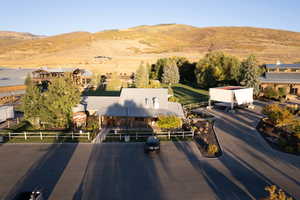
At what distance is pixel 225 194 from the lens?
11.7 m

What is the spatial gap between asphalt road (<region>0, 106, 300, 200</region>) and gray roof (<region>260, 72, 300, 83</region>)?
87.3ft

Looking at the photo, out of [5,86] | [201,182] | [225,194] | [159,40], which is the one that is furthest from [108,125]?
[159,40]

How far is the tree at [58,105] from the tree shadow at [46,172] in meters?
5.14

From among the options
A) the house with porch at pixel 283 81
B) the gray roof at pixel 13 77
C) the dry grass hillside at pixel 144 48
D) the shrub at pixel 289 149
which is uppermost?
the dry grass hillside at pixel 144 48

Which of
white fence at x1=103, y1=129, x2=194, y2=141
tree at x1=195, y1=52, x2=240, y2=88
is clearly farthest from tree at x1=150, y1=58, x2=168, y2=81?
white fence at x1=103, y1=129, x2=194, y2=141

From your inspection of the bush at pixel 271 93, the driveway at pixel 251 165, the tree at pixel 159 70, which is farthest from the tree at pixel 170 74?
the driveway at pixel 251 165

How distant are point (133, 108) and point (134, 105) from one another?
1.83ft

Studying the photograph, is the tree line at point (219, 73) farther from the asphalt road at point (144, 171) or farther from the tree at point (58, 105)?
the asphalt road at point (144, 171)

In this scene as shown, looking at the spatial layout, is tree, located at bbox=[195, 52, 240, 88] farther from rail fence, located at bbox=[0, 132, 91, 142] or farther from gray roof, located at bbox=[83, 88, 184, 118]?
rail fence, located at bbox=[0, 132, 91, 142]

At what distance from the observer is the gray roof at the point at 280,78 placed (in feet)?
131

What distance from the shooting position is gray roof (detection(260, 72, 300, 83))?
3997cm

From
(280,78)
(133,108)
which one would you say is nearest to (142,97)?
(133,108)

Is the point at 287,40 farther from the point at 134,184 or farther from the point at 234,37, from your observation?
the point at 134,184

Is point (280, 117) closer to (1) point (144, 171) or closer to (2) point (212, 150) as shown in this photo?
(2) point (212, 150)
